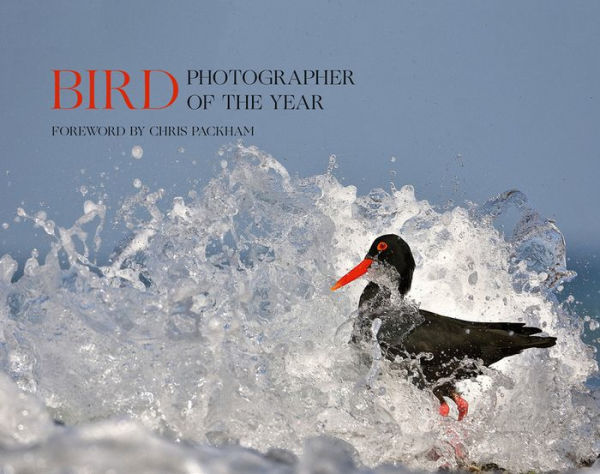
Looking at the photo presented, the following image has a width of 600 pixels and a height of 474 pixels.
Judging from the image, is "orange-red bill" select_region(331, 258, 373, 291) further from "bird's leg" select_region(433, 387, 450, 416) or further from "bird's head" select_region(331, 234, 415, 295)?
"bird's leg" select_region(433, 387, 450, 416)

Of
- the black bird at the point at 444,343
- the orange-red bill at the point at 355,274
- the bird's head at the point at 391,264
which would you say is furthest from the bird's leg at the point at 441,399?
the orange-red bill at the point at 355,274

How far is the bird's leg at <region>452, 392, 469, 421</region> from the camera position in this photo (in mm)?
3305

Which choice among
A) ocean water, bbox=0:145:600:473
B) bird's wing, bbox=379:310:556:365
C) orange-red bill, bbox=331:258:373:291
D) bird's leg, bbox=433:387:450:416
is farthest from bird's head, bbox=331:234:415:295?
bird's leg, bbox=433:387:450:416

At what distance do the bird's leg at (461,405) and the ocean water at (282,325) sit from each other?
0.12ft

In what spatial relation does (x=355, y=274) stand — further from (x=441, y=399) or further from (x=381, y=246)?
(x=441, y=399)

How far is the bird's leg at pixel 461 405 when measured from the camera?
3.30 meters

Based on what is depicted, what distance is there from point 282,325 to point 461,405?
2.94ft

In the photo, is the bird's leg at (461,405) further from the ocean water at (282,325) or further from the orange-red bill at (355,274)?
the orange-red bill at (355,274)

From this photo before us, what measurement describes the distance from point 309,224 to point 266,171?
48 cm

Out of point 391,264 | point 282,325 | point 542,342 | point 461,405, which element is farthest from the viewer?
point 391,264

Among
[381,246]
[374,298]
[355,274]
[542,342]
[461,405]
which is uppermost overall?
[381,246]

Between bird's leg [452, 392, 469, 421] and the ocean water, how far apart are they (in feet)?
0.12

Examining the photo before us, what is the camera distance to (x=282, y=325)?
365 centimetres

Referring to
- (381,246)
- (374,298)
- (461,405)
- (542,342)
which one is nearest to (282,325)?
(374,298)
